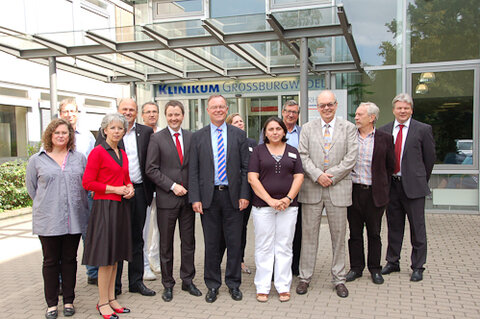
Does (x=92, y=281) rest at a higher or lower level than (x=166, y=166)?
lower

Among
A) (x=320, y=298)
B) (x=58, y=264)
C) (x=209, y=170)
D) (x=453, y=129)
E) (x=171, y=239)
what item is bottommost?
(x=320, y=298)

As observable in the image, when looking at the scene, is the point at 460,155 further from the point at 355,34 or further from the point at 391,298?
the point at 391,298

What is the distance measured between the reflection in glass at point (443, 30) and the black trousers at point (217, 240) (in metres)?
6.76

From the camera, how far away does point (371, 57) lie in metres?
9.80

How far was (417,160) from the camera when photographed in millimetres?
4930

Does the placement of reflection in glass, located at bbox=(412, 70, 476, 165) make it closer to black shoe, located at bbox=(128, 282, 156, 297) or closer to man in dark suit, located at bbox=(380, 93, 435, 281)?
man in dark suit, located at bbox=(380, 93, 435, 281)

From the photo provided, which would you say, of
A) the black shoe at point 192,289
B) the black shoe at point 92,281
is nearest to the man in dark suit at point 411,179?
the black shoe at point 192,289

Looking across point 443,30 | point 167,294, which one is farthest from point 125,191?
point 443,30

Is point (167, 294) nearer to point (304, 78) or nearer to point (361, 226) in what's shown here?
point (361, 226)

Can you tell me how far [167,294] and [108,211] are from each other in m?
1.11

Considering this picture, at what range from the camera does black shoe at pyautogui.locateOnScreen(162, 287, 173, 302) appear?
440cm

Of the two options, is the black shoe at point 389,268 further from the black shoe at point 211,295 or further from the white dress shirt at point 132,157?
the white dress shirt at point 132,157

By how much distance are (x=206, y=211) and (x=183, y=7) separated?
8.98 metres

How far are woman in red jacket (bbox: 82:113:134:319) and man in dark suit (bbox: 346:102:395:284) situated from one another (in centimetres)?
245
